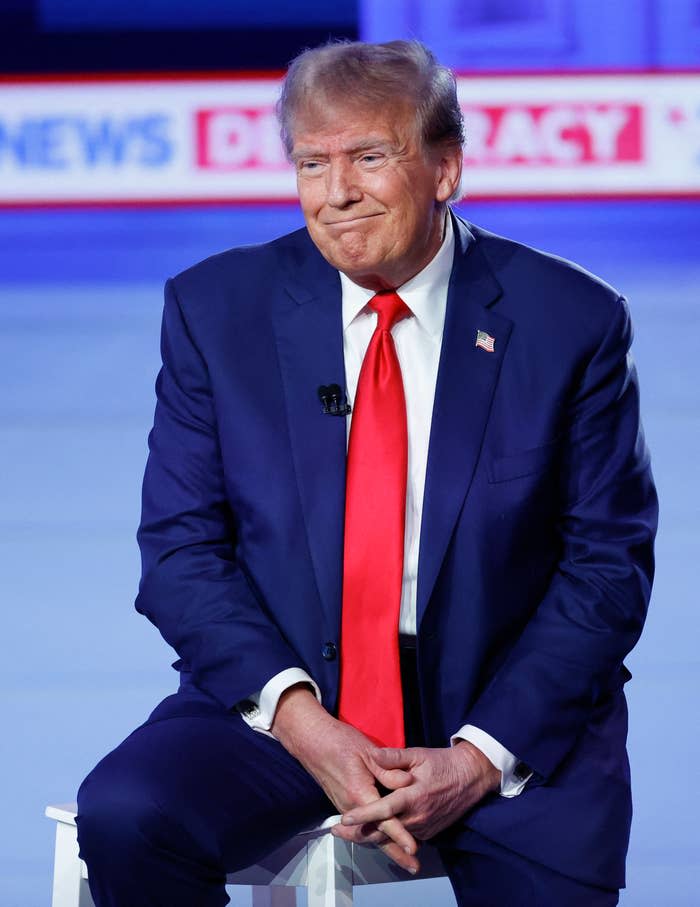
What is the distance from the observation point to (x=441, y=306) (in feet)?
6.05

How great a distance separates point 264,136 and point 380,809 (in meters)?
3.66

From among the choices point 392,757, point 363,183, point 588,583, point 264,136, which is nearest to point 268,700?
point 392,757

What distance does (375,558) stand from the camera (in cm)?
172

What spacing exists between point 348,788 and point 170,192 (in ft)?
12.4

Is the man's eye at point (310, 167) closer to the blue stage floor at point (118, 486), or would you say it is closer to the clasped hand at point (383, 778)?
the clasped hand at point (383, 778)

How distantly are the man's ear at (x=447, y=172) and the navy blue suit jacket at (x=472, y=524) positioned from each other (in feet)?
0.32

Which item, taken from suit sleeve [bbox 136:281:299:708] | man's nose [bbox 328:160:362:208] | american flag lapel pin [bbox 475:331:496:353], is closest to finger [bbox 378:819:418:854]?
suit sleeve [bbox 136:281:299:708]

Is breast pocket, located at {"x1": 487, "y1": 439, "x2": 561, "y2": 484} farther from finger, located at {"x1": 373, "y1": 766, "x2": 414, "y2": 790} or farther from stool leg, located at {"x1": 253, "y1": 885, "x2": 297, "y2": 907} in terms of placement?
stool leg, located at {"x1": 253, "y1": 885, "x2": 297, "y2": 907}

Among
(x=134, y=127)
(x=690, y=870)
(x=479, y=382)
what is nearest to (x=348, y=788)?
(x=479, y=382)

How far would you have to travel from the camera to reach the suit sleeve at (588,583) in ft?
5.55

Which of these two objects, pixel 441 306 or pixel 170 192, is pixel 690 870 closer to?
pixel 441 306

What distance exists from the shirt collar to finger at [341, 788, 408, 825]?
55 centimetres

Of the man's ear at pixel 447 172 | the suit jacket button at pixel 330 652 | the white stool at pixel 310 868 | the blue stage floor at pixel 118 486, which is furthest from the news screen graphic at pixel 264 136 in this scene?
the white stool at pixel 310 868

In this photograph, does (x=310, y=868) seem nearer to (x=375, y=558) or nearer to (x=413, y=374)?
(x=375, y=558)
